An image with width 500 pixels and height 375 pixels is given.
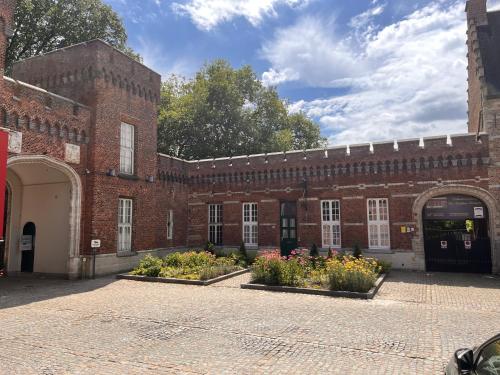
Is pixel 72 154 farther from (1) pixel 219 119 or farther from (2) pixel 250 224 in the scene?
(1) pixel 219 119

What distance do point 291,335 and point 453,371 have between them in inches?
178

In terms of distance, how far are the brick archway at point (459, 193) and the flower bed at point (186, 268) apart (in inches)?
339

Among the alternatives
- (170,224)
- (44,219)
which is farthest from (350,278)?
(44,219)

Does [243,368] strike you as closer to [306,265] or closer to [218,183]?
[306,265]

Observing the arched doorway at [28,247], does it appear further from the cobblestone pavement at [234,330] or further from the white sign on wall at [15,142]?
the white sign on wall at [15,142]

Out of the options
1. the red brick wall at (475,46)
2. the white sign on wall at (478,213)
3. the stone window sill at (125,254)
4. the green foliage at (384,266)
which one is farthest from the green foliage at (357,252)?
the stone window sill at (125,254)

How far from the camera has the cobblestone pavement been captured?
239 inches

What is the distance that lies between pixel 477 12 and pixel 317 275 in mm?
16489

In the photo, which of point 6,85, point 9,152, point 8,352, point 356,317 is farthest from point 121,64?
point 356,317

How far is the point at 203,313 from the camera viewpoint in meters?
9.51

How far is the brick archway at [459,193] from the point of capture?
1585 cm

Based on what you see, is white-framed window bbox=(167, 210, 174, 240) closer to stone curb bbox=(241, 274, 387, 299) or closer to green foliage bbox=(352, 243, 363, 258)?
stone curb bbox=(241, 274, 387, 299)

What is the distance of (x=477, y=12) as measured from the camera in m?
19.0

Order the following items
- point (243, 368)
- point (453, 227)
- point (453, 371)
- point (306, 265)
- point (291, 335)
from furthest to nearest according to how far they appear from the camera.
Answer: point (453, 227), point (306, 265), point (291, 335), point (243, 368), point (453, 371)
